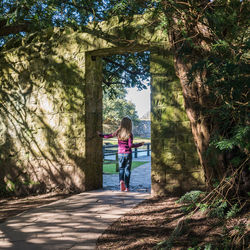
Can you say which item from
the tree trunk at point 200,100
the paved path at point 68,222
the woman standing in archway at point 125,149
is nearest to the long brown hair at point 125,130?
the woman standing in archway at point 125,149

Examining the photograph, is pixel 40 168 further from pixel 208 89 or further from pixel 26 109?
pixel 208 89

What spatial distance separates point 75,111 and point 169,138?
1.96 m

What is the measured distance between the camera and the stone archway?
5.10 m

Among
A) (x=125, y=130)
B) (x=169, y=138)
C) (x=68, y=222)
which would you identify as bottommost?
(x=68, y=222)

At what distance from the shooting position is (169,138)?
512 centimetres

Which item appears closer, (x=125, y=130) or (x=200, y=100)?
(x=200, y=100)

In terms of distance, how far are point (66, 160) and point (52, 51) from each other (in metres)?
2.27

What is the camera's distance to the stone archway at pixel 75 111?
5102mm

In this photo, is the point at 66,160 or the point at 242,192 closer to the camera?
the point at 242,192

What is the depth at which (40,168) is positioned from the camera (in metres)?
6.15

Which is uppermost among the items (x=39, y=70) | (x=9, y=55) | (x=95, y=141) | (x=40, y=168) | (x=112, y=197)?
(x=9, y=55)

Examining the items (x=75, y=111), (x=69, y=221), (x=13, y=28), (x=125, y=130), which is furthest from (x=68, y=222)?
(x=13, y=28)

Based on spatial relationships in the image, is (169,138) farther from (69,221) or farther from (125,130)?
(69,221)

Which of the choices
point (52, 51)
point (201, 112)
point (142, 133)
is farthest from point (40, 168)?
point (142, 133)
